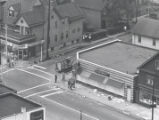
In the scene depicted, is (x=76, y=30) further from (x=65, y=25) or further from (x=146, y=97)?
(x=146, y=97)

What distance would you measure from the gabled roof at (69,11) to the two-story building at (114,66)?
42.7 feet

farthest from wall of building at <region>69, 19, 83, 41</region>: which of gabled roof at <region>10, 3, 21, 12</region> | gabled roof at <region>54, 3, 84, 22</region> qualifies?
gabled roof at <region>10, 3, 21, 12</region>

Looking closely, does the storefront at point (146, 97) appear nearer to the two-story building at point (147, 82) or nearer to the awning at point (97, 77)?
the two-story building at point (147, 82)

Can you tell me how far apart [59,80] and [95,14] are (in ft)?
88.2

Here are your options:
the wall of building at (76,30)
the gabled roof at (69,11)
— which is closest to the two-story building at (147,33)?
the wall of building at (76,30)

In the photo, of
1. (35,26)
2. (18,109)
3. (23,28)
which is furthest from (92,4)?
(18,109)

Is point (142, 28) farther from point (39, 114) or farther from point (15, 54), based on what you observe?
point (39, 114)

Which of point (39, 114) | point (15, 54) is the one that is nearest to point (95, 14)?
point (15, 54)

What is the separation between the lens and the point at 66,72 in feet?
292

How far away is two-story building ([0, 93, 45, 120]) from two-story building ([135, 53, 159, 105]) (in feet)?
66.6

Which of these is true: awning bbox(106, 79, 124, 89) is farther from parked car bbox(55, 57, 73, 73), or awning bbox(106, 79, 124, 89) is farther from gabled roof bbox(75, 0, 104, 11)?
gabled roof bbox(75, 0, 104, 11)

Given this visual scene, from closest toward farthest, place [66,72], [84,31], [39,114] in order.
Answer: [39,114]
[66,72]
[84,31]

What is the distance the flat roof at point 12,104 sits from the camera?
59.5 metres

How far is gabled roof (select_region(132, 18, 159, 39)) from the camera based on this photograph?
96000 millimetres
